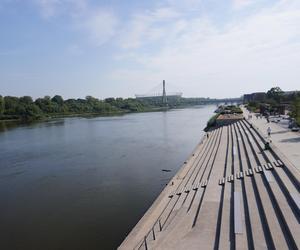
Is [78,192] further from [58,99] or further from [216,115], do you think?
[58,99]

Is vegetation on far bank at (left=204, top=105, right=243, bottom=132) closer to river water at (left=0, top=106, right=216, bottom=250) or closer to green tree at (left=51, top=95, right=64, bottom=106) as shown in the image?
river water at (left=0, top=106, right=216, bottom=250)

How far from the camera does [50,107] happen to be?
73688 millimetres

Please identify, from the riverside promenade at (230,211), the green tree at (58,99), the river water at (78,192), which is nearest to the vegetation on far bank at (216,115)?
the river water at (78,192)

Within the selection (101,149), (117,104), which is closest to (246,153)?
(101,149)

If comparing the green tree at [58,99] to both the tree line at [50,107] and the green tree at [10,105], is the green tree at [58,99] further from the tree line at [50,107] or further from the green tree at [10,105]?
the green tree at [10,105]

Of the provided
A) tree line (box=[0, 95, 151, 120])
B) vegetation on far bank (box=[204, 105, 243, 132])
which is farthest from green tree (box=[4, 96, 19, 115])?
vegetation on far bank (box=[204, 105, 243, 132])

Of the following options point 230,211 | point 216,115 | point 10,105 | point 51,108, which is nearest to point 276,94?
point 216,115

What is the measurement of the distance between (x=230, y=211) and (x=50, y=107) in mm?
72243

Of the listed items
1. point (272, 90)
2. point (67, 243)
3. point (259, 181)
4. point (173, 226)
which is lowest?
point (67, 243)

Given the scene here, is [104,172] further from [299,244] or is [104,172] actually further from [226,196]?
[299,244]

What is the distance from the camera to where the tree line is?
65.1 meters

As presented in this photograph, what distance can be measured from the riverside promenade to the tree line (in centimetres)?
6138

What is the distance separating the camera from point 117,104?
324 feet

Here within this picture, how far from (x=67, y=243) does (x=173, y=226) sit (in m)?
3.10
